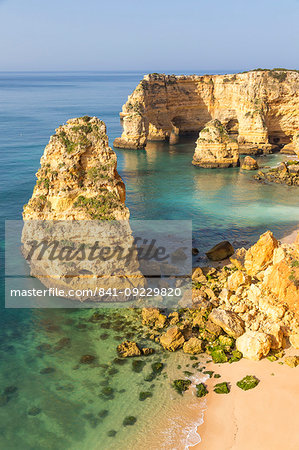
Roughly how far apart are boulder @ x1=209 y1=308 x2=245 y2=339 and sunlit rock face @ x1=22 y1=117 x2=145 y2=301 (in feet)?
23.3

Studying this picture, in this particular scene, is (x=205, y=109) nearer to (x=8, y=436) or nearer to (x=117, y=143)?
(x=117, y=143)

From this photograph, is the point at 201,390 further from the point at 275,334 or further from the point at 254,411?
the point at 275,334

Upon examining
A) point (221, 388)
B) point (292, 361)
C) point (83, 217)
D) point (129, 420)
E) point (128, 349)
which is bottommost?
point (129, 420)

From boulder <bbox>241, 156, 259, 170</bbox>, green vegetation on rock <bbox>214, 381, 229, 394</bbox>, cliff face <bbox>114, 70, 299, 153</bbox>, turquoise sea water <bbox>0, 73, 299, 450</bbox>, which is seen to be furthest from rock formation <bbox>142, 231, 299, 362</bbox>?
cliff face <bbox>114, 70, 299, 153</bbox>

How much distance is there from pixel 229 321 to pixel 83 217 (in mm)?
13629

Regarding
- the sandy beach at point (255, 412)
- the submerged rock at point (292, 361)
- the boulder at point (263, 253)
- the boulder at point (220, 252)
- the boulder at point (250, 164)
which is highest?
the boulder at point (250, 164)

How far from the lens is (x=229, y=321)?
26609mm

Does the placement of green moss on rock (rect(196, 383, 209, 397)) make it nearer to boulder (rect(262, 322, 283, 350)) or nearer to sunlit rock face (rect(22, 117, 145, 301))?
boulder (rect(262, 322, 283, 350))

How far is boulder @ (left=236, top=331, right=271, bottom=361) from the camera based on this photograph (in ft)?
79.7

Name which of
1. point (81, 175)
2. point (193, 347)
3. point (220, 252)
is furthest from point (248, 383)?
point (81, 175)

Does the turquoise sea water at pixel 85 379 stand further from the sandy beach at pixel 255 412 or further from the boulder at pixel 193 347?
the sandy beach at pixel 255 412

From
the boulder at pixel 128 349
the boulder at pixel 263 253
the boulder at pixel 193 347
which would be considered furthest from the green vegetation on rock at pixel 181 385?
the boulder at pixel 263 253

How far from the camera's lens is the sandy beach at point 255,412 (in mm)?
19516

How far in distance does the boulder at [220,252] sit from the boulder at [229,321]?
10734 millimetres
